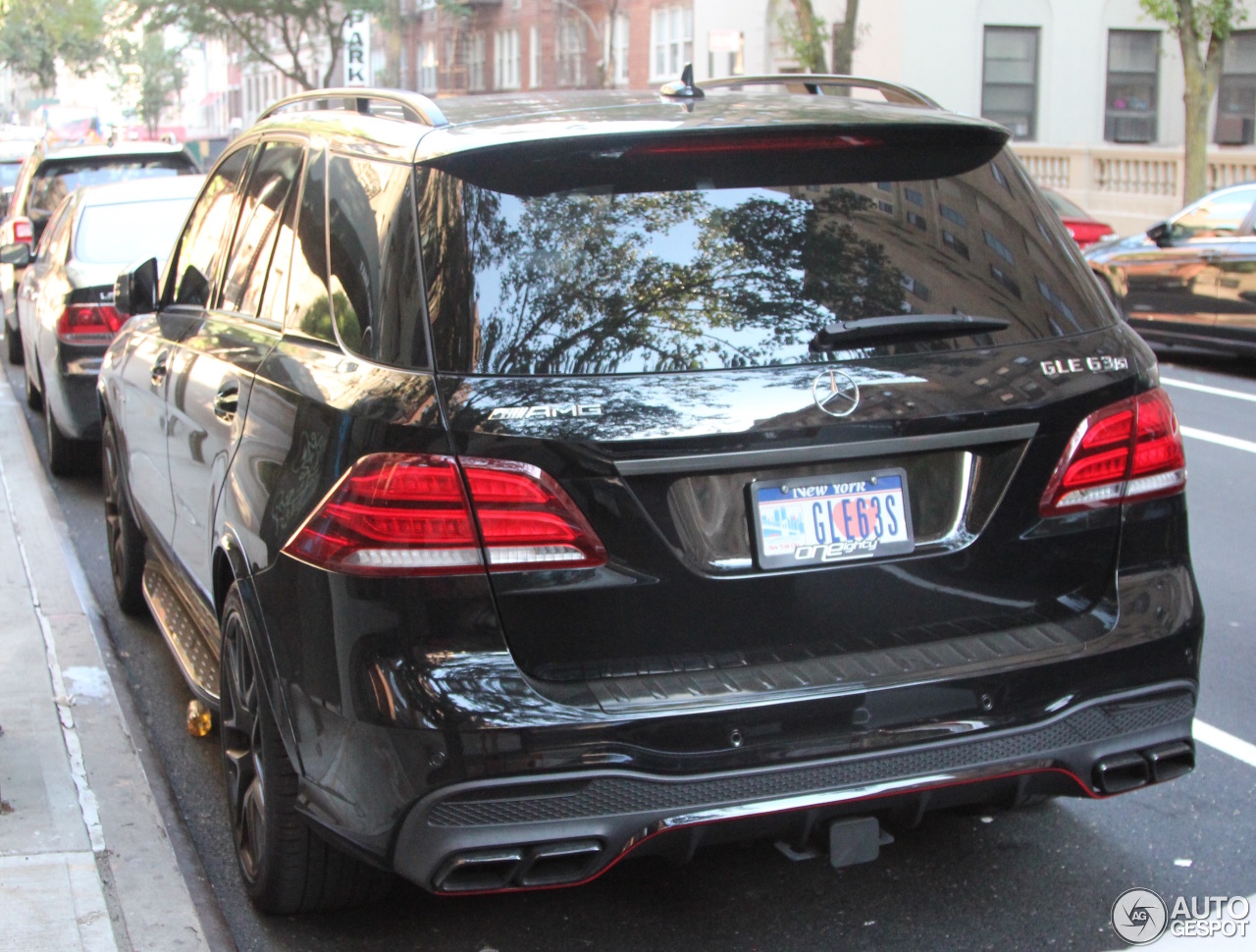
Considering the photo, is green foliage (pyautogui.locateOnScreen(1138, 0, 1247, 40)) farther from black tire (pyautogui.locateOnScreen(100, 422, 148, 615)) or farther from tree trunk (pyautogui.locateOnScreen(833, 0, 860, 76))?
black tire (pyautogui.locateOnScreen(100, 422, 148, 615))

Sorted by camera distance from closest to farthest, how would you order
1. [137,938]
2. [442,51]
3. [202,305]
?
[137,938], [202,305], [442,51]

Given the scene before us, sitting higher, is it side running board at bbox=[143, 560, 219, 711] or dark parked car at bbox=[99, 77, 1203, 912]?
dark parked car at bbox=[99, 77, 1203, 912]

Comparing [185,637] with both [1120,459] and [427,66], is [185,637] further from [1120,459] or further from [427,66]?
[427,66]

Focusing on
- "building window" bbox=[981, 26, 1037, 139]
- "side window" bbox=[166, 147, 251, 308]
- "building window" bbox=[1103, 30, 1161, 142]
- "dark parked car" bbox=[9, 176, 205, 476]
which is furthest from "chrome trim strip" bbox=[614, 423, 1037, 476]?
"building window" bbox=[1103, 30, 1161, 142]

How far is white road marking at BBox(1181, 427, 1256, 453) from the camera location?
33.2 feet

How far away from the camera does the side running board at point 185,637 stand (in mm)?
4562

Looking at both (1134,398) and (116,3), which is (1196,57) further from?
(116,3)

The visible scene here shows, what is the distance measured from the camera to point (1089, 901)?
12.8 ft

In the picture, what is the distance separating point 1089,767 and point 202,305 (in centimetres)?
299

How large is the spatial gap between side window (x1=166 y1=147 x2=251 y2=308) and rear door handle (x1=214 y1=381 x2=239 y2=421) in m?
0.78

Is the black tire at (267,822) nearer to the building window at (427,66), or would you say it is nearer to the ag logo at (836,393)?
the ag logo at (836,393)

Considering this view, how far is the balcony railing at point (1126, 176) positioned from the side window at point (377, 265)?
24649 millimetres

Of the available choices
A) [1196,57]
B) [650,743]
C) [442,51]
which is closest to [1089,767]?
[650,743]

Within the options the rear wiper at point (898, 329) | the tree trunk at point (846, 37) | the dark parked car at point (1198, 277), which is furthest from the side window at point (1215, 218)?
the tree trunk at point (846, 37)
